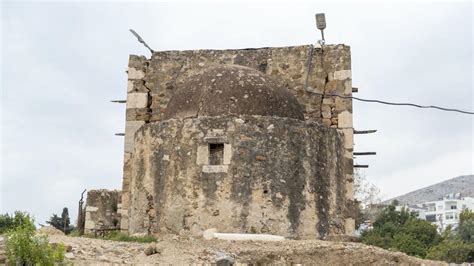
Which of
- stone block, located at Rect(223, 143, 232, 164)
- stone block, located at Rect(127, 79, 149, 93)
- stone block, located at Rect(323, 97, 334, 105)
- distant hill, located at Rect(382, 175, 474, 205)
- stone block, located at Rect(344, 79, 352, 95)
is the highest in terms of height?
distant hill, located at Rect(382, 175, 474, 205)

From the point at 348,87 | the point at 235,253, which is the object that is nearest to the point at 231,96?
the point at 348,87

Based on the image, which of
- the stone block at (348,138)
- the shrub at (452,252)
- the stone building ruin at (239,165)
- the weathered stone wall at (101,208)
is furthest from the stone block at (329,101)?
the shrub at (452,252)

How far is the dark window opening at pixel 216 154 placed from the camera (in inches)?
383

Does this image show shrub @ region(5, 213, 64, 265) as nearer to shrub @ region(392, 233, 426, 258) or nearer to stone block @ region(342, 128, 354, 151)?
stone block @ region(342, 128, 354, 151)

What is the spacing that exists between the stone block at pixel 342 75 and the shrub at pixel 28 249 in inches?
268

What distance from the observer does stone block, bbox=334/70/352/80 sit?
39.4ft

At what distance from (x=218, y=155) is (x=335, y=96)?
3.24 m

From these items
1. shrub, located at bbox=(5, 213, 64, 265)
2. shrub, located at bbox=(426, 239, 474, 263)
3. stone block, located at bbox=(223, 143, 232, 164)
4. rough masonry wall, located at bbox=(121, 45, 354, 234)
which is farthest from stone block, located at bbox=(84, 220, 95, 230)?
shrub, located at bbox=(426, 239, 474, 263)

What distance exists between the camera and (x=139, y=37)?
42.4 feet

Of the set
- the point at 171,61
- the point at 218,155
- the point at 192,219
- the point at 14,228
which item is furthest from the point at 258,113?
the point at 14,228

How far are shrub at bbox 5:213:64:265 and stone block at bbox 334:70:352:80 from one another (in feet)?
22.3

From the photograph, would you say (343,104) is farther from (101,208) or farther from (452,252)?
(452,252)

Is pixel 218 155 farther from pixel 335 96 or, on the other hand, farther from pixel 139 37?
pixel 139 37

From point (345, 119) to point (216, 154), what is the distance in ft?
10.3
